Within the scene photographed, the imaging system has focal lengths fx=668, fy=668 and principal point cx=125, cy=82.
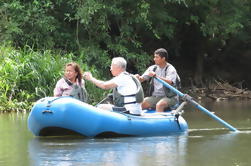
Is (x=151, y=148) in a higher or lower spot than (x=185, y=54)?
lower

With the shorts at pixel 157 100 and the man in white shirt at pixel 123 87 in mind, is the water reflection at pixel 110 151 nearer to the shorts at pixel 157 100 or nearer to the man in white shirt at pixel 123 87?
the man in white shirt at pixel 123 87

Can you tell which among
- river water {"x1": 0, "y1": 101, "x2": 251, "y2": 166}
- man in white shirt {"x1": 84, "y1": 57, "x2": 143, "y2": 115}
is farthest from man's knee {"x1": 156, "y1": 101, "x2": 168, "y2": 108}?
man in white shirt {"x1": 84, "y1": 57, "x2": 143, "y2": 115}

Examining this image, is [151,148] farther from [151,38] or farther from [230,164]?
[151,38]

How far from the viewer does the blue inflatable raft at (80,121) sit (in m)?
8.73

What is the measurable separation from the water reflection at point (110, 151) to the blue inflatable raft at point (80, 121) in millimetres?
152

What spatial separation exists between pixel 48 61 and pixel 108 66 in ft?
7.39

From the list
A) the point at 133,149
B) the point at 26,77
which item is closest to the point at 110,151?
the point at 133,149

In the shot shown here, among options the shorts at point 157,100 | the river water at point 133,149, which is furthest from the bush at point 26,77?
the shorts at point 157,100

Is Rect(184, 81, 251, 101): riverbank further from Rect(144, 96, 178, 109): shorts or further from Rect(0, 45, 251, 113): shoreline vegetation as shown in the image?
Rect(144, 96, 178, 109): shorts

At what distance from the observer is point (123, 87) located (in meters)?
9.22

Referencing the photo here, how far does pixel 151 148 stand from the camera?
804 cm

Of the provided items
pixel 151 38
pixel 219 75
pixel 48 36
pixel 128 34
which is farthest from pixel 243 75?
pixel 48 36

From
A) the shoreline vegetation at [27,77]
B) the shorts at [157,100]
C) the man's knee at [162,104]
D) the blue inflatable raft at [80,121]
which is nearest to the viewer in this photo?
the blue inflatable raft at [80,121]

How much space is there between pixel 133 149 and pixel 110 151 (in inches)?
12.9
